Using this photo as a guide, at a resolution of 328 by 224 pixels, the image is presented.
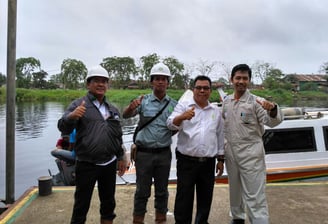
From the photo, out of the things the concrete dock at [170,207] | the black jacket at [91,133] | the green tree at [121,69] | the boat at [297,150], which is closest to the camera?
the black jacket at [91,133]

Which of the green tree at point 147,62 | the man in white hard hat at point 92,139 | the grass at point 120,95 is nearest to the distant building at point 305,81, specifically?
the grass at point 120,95

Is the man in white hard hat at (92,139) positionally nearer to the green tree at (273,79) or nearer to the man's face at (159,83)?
the man's face at (159,83)

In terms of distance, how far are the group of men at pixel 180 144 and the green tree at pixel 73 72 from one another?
66857 millimetres

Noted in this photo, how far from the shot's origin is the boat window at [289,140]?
691cm

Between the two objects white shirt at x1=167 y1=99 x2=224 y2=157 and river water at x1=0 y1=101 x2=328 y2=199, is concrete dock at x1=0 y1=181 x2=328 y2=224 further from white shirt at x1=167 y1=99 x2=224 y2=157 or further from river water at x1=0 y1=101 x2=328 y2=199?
Answer: river water at x1=0 y1=101 x2=328 y2=199

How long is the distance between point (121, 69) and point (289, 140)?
58.9m

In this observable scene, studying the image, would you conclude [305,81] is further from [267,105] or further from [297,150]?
[267,105]

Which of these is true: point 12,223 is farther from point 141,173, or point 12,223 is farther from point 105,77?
point 105,77

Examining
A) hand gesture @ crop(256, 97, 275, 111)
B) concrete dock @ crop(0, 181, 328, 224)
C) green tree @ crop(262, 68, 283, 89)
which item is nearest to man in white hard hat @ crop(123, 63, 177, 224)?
concrete dock @ crop(0, 181, 328, 224)

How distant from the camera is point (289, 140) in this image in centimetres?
698

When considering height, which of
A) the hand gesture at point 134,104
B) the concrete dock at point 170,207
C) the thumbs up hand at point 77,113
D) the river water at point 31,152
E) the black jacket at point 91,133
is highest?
the hand gesture at point 134,104

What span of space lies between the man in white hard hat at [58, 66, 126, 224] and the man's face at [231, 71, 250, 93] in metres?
1.27

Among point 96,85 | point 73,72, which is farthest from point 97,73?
point 73,72

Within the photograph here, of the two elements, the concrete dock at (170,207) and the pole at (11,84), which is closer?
the concrete dock at (170,207)
